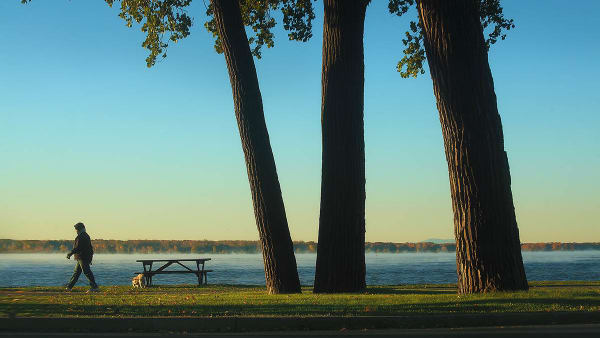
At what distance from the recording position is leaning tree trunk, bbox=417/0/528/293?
516 inches

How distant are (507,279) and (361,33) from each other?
635 cm

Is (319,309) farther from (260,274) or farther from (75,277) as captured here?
(260,274)

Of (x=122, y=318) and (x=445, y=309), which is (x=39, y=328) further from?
(x=445, y=309)

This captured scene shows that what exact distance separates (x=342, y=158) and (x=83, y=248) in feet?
28.9

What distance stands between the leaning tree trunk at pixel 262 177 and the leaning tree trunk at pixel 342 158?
78 cm

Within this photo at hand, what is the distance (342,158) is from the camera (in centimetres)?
1546

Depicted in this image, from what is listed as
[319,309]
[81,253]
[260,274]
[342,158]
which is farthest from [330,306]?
[260,274]

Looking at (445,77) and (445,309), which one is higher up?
(445,77)

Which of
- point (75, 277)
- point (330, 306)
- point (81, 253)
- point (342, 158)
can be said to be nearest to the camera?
point (330, 306)

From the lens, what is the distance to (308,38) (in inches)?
851

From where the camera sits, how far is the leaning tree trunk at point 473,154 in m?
13.1

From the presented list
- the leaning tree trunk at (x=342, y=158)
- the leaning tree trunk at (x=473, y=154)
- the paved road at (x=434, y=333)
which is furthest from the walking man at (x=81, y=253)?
the leaning tree trunk at (x=473, y=154)

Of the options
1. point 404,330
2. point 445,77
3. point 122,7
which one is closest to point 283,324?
point 404,330

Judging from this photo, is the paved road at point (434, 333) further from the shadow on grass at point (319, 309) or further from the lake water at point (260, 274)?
the lake water at point (260, 274)
